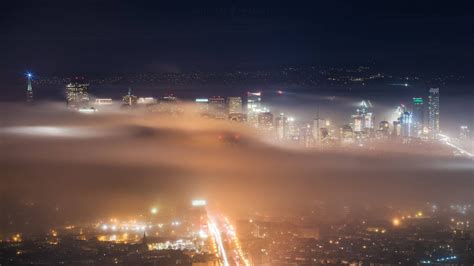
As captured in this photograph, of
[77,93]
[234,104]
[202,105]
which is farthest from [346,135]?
[77,93]

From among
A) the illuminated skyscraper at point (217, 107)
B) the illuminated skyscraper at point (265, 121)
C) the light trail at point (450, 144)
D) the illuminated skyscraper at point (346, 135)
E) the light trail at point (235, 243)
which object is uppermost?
the illuminated skyscraper at point (217, 107)

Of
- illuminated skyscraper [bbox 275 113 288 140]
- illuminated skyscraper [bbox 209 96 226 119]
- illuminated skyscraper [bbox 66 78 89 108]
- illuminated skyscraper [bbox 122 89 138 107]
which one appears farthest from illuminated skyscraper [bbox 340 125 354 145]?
illuminated skyscraper [bbox 66 78 89 108]

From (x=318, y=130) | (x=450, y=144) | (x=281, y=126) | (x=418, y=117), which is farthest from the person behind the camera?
(x=450, y=144)

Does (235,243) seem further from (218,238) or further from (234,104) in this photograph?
(234,104)

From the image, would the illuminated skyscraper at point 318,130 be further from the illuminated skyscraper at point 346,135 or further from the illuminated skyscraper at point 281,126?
the illuminated skyscraper at point 281,126

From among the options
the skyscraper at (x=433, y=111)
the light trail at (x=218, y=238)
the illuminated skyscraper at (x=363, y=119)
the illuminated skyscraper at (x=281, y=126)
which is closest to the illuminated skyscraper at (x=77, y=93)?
the light trail at (x=218, y=238)

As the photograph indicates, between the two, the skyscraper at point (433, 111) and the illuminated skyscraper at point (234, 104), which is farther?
the skyscraper at point (433, 111)
